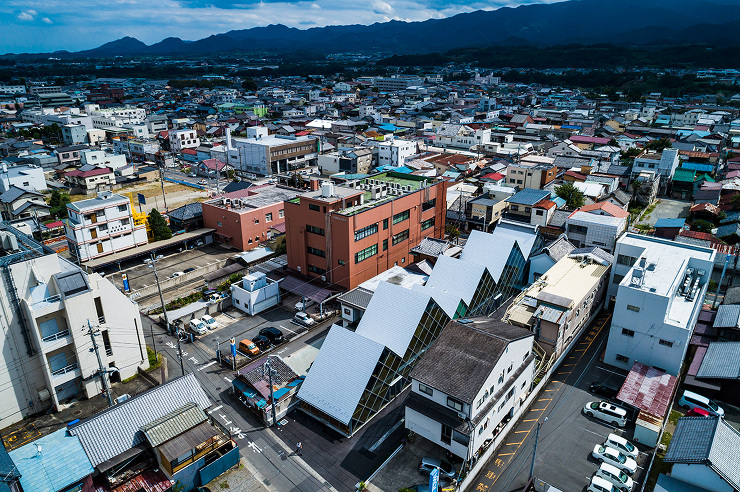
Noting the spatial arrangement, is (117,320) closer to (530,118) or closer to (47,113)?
(530,118)

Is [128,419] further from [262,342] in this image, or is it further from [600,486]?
[600,486]

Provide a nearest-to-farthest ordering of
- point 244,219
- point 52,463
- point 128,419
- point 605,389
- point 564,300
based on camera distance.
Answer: point 52,463 < point 128,419 < point 605,389 < point 564,300 < point 244,219

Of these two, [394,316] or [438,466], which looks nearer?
[438,466]

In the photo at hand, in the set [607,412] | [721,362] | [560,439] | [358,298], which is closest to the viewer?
[560,439]

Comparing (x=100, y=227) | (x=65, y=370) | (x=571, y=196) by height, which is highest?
(x=571, y=196)

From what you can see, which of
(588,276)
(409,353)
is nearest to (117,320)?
(409,353)

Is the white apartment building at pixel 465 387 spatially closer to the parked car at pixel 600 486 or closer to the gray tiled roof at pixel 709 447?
the parked car at pixel 600 486

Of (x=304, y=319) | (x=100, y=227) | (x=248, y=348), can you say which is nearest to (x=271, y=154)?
(x=100, y=227)
